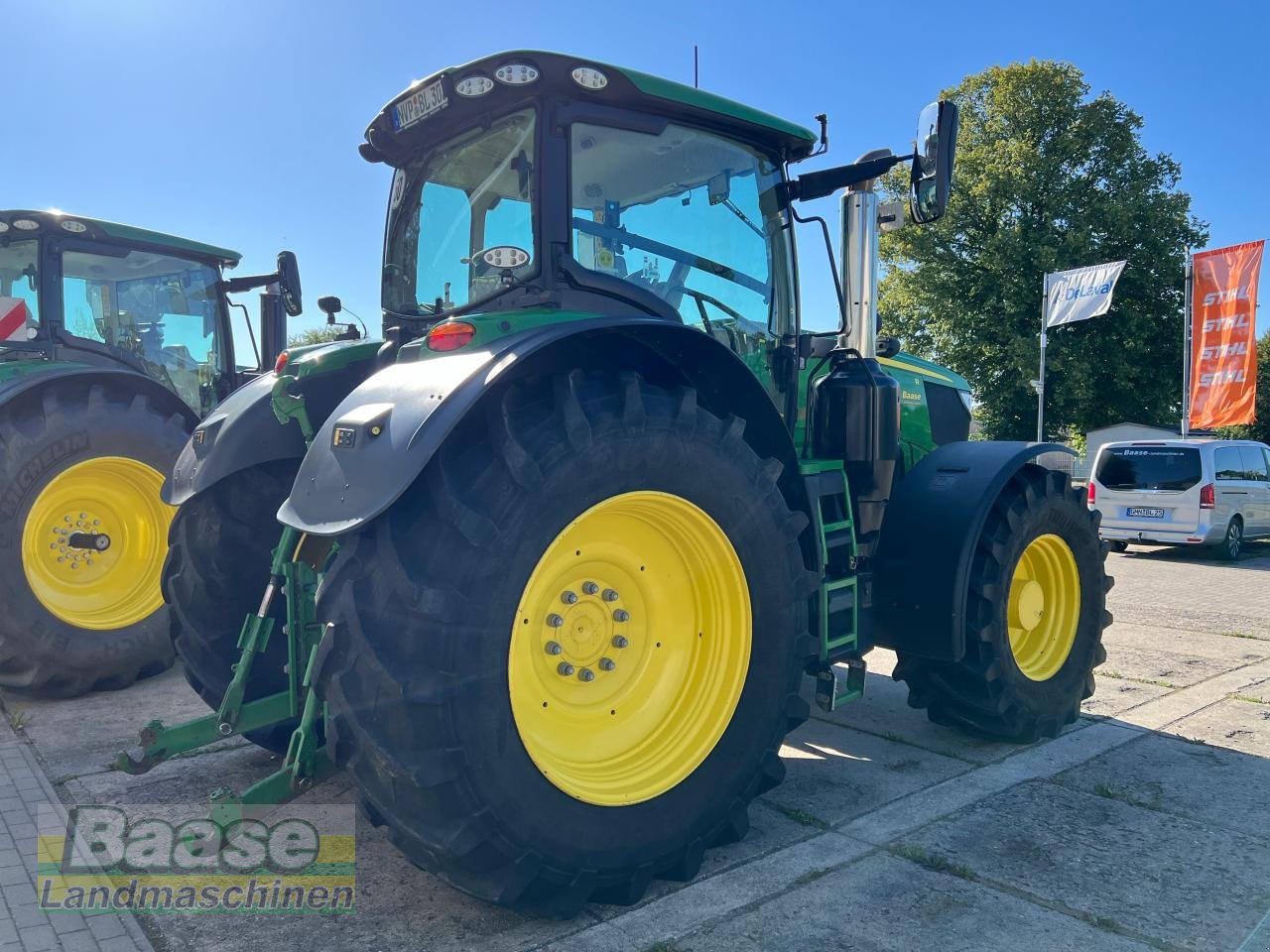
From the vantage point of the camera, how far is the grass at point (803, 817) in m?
3.30

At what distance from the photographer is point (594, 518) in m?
2.77

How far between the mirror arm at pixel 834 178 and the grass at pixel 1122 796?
8.54 feet

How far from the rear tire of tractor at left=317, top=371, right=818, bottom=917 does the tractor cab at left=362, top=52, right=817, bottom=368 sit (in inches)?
23.7

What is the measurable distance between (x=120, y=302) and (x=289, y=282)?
3.72 ft

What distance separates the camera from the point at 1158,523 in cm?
1259

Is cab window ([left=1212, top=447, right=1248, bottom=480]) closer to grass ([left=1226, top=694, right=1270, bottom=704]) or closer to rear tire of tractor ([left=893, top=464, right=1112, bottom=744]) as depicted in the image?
grass ([left=1226, top=694, right=1270, bottom=704])

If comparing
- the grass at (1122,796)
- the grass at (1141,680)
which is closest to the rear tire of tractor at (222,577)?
the grass at (1122,796)

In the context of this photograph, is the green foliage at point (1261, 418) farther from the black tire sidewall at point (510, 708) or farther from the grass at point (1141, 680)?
the black tire sidewall at point (510, 708)

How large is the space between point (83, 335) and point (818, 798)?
17.7 ft

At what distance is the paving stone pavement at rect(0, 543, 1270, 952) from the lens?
2562 mm

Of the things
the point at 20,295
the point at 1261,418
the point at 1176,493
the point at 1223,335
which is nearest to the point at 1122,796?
the point at 20,295

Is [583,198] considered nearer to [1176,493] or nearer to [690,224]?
[690,224]

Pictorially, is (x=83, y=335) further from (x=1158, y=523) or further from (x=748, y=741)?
(x=1158, y=523)

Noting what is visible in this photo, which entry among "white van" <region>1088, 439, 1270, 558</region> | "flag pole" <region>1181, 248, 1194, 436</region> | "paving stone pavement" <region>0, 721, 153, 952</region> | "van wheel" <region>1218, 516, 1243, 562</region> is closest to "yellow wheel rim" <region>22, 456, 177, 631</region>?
"paving stone pavement" <region>0, 721, 153, 952</region>
